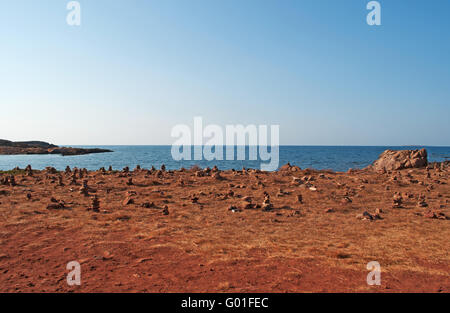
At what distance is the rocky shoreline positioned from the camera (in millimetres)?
5016

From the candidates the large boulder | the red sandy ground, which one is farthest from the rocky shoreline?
the large boulder

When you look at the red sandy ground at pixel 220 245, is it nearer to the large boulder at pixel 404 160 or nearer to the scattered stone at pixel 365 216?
the scattered stone at pixel 365 216

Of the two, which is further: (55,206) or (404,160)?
(404,160)

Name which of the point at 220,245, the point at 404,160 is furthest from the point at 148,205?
the point at 404,160

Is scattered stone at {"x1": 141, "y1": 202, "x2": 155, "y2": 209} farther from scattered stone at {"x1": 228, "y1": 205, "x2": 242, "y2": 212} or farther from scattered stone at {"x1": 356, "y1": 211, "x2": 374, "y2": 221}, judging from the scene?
scattered stone at {"x1": 356, "y1": 211, "x2": 374, "y2": 221}

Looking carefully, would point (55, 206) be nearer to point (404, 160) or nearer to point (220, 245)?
point (220, 245)

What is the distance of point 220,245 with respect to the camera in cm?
693

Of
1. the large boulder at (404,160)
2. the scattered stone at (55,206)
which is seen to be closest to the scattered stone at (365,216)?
the scattered stone at (55,206)

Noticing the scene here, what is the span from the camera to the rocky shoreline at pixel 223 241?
5016 millimetres

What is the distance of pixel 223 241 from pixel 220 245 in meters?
0.31

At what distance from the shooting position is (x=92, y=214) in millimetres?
9820
